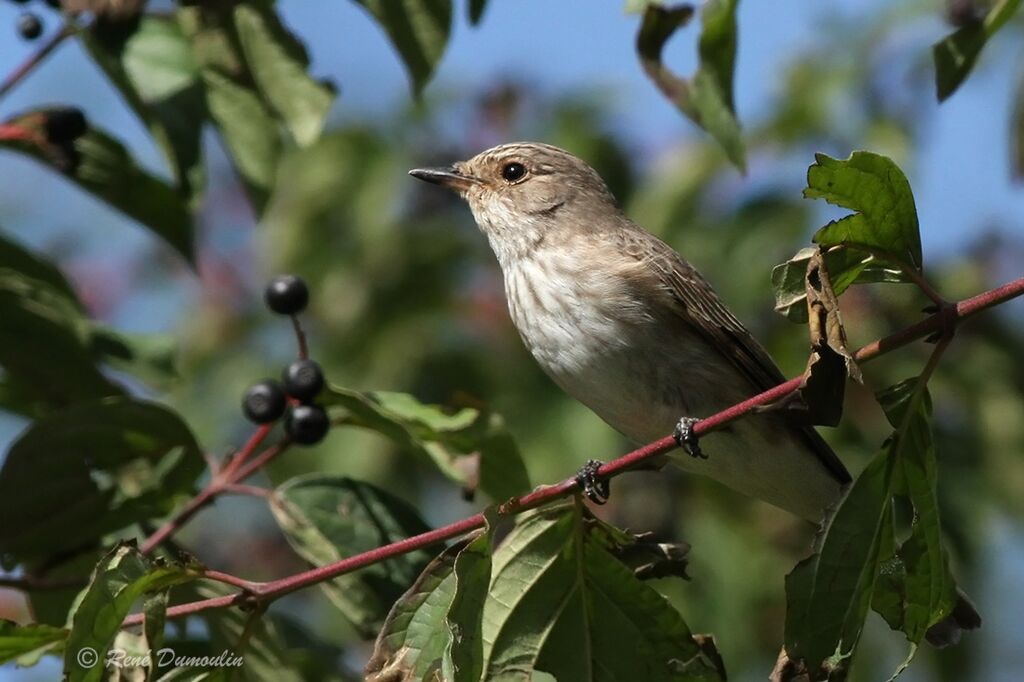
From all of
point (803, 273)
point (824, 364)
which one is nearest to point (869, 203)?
point (803, 273)

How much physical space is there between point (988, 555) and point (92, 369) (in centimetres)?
406

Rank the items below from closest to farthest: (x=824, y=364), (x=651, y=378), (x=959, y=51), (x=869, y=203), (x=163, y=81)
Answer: (x=824, y=364) → (x=869, y=203) → (x=959, y=51) → (x=163, y=81) → (x=651, y=378)

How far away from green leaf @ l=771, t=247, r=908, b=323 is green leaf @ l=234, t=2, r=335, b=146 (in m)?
1.54

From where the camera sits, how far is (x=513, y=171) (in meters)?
5.61

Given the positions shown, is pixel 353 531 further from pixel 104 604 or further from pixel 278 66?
pixel 278 66

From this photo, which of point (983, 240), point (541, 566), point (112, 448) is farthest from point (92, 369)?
point (983, 240)

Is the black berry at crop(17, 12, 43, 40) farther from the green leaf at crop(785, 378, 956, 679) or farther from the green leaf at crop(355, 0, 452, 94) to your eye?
the green leaf at crop(785, 378, 956, 679)

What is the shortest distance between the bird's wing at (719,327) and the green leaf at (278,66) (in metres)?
1.37

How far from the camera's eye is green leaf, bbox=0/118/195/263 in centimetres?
396

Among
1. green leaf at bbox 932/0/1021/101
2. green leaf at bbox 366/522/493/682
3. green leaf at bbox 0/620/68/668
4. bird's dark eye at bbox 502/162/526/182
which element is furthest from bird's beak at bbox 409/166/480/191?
green leaf at bbox 0/620/68/668

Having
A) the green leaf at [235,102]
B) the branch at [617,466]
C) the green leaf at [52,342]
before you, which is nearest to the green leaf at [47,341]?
the green leaf at [52,342]

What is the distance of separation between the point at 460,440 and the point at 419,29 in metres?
1.09

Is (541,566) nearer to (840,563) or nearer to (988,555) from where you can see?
(840,563)

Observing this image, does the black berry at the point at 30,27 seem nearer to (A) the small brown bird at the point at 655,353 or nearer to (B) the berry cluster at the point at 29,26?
(B) the berry cluster at the point at 29,26
